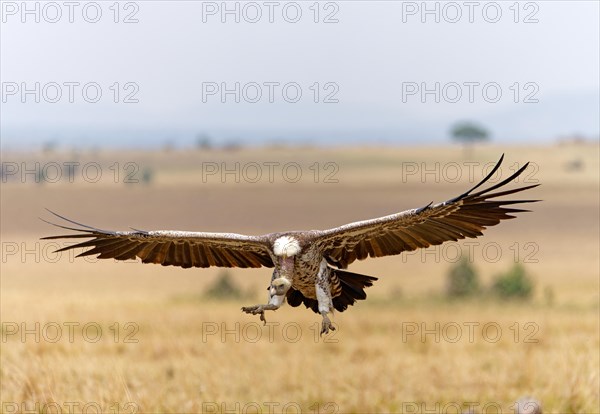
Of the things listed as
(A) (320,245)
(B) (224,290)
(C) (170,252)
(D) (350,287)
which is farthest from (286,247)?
(B) (224,290)

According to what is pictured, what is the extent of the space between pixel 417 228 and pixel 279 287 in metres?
2.06

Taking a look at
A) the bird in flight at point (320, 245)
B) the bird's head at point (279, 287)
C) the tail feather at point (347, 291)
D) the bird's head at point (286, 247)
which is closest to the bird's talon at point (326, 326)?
the bird in flight at point (320, 245)

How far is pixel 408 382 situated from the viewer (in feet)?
58.7

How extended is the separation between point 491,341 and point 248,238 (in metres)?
14.9

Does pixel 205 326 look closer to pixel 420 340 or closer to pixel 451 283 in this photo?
pixel 420 340

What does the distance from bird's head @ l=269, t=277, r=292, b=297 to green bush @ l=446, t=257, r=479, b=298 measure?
28482mm

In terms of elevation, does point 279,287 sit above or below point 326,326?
above

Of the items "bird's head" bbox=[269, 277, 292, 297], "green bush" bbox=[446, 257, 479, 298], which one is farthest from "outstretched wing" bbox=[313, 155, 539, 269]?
"green bush" bbox=[446, 257, 479, 298]

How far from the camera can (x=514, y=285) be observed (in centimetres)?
3591

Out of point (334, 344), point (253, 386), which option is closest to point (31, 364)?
point (253, 386)

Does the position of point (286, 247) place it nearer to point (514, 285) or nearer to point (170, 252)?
point (170, 252)

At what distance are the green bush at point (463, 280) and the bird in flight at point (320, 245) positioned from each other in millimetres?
26451

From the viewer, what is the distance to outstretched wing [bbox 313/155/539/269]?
849 cm

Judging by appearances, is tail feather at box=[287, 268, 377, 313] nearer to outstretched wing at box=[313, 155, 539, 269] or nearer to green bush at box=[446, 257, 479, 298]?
outstretched wing at box=[313, 155, 539, 269]
